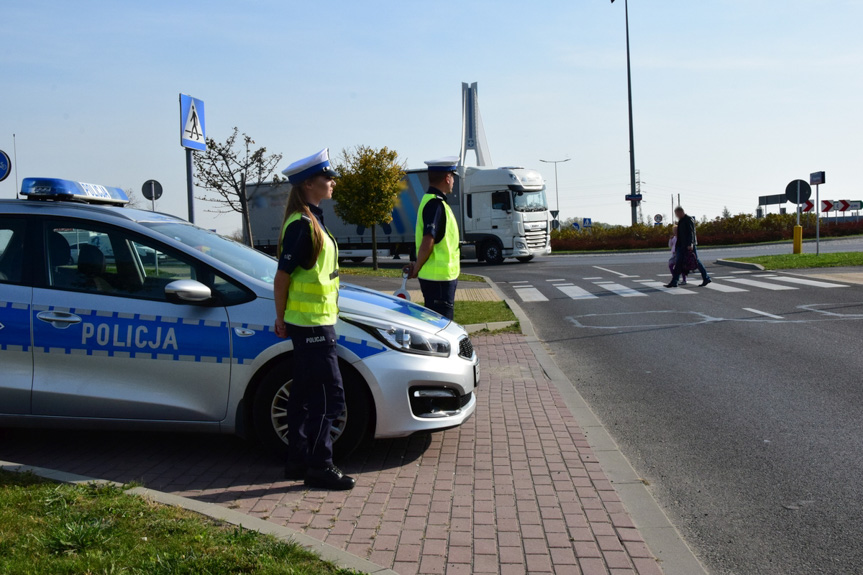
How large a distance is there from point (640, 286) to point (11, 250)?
16004mm

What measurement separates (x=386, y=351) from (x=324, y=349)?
1.90ft

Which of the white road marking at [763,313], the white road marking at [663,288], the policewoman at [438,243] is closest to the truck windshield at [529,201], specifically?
the white road marking at [663,288]

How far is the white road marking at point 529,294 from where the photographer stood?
57.3 feet

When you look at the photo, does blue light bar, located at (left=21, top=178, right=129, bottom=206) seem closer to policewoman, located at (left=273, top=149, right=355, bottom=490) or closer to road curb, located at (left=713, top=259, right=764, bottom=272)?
policewoman, located at (left=273, top=149, right=355, bottom=490)

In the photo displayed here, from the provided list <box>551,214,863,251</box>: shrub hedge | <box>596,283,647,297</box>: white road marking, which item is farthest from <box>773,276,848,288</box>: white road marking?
<box>551,214,863,251</box>: shrub hedge

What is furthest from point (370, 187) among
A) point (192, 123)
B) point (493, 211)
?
point (192, 123)

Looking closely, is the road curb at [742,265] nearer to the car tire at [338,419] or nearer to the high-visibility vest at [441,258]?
the high-visibility vest at [441,258]

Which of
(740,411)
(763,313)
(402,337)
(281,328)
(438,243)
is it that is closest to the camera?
(281,328)

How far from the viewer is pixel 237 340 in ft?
16.3

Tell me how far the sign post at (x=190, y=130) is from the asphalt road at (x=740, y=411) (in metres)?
4.55

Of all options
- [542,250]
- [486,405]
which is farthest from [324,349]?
[542,250]

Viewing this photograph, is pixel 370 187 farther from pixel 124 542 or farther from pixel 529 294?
pixel 124 542

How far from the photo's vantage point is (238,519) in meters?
3.89

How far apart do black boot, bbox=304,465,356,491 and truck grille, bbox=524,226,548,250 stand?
27.9 meters
